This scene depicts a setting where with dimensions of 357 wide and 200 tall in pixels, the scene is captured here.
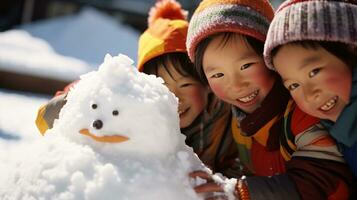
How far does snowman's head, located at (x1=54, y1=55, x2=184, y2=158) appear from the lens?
0.65 meters

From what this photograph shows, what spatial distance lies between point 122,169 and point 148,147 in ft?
0.16

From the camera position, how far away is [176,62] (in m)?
1.05

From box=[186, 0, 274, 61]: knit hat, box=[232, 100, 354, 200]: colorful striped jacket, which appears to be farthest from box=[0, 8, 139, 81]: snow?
box=[232, 100, 354, 200]: colorful striped jacket

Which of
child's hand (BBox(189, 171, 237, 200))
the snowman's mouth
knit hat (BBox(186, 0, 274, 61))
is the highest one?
knit hat (BBox(186, 0, 274, 61))

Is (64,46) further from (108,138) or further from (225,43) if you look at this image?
(108,138)

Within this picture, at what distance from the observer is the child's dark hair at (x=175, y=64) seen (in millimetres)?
1035

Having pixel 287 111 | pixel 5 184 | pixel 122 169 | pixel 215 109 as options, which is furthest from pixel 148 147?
pixel 215 109

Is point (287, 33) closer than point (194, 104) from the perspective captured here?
Yes

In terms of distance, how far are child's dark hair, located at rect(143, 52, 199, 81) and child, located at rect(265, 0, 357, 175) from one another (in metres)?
0.28

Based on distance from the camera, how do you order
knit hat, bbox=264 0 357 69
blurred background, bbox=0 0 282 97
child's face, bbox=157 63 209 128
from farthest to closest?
blurred background, bbox=0 0 282 97
child's face, bbox=157 63 209 128
knit hat, bbox=264 0 357 69

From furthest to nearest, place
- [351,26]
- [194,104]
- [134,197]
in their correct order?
[194,104]
[351,26]
[134,197]

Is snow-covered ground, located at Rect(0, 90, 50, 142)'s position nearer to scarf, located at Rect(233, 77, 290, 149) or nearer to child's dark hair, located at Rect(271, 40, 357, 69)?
scarf, located at Rect(233, 77, 290, 149)

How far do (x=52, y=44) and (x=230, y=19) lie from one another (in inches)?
82.3

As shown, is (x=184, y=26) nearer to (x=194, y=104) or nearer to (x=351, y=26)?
(x=194, y=104)
